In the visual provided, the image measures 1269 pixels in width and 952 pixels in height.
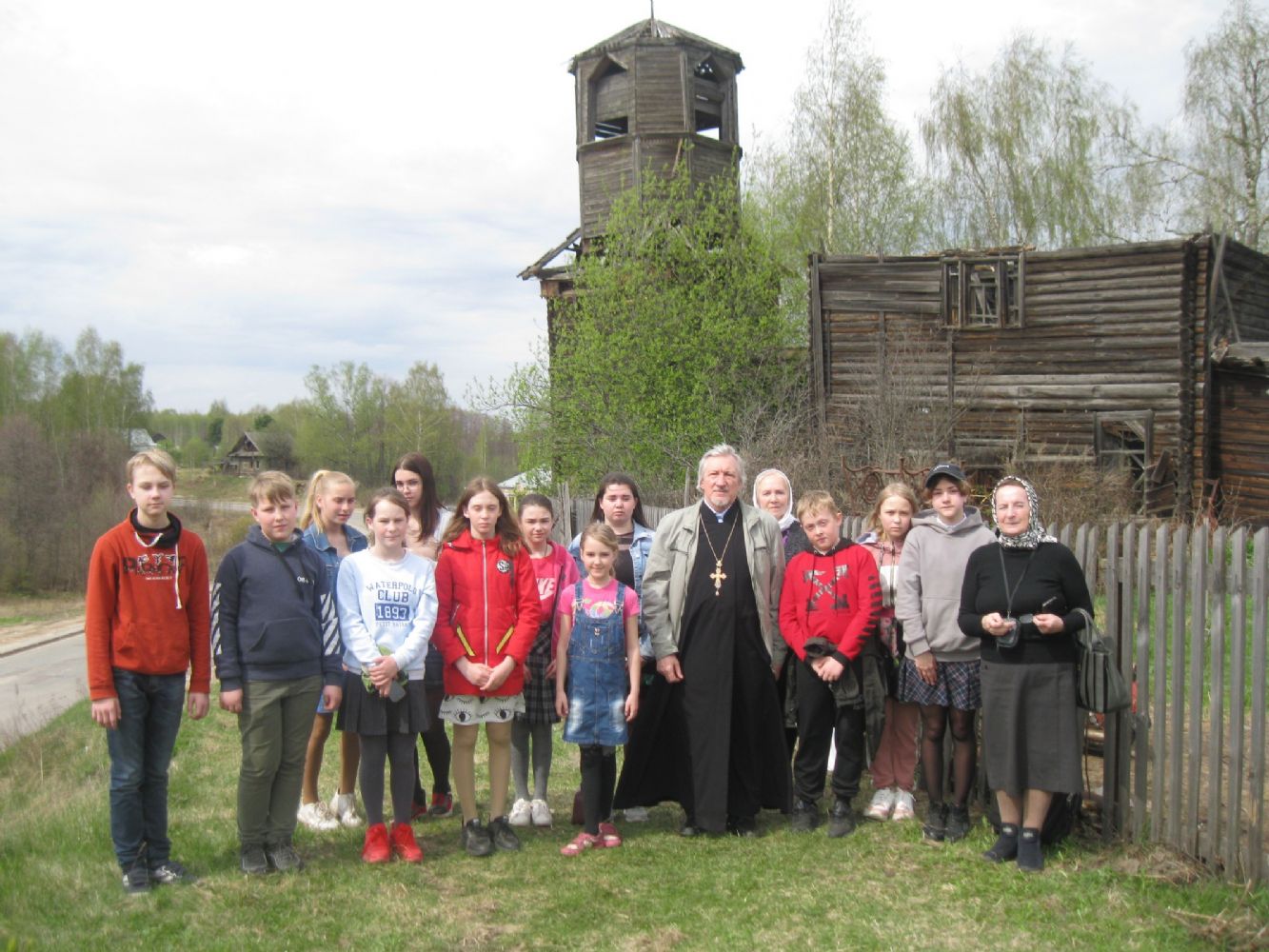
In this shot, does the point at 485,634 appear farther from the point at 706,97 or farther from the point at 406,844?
the point at 706,97

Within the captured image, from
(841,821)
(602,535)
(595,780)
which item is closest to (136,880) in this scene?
(595,780)

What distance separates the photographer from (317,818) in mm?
5605

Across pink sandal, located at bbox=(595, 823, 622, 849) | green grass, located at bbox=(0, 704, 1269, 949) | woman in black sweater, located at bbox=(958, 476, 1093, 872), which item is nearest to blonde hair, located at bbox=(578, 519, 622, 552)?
pink sandal, located at bbox=(595, 823, 622, 849)

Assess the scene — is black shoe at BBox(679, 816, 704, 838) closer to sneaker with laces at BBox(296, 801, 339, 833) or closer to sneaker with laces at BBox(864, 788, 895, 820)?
sneaker with laces at BBox(864, 788, 895, 820)

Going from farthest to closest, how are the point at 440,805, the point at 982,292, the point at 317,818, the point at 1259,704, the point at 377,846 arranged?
1. the point at 982,292
2. the point at 440,805
3. the point at 317,818
4. the point at 377,846
5. the point at 1259,704

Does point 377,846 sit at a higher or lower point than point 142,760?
lower

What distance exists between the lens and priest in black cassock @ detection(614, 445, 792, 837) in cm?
548

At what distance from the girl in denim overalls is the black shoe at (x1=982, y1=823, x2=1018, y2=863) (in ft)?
5.88

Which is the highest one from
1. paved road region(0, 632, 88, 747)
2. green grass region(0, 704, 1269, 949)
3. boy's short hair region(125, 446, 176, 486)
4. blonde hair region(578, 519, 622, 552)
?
boy's short hair region(125, 446, 176, 486)

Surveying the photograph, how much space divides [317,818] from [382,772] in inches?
30.5

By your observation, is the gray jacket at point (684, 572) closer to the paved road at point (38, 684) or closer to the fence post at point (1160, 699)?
the fence post at point (1160, 699)

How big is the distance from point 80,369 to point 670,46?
48264 mm

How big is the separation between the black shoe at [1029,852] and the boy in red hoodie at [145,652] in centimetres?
374

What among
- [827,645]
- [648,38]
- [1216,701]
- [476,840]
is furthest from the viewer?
[648,38]
